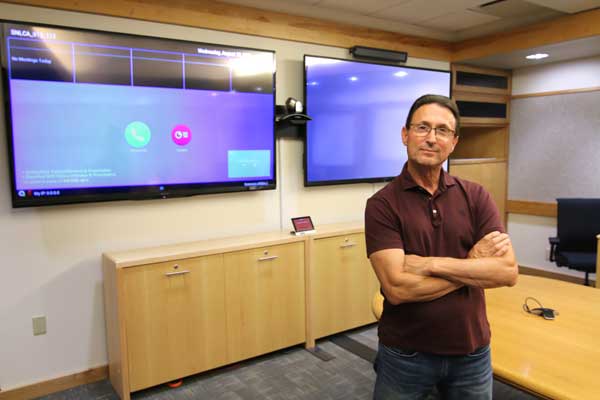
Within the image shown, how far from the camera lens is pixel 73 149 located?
271 centimetres

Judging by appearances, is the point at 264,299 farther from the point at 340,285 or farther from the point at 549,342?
the point at 549,342

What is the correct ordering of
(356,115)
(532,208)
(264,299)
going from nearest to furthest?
(264,299)
(356,115)
(532,208)

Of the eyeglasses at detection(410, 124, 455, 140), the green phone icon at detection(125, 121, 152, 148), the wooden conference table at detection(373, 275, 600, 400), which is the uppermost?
the green phone icon at detection(125, 121, 152, 148)

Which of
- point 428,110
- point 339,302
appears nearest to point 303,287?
point 339,302

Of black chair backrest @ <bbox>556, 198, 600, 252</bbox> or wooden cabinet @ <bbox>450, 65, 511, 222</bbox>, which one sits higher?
wooden cabinet @ <bbox>450, 65, 511, 222</bbox>

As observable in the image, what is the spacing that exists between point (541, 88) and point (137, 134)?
4178mm

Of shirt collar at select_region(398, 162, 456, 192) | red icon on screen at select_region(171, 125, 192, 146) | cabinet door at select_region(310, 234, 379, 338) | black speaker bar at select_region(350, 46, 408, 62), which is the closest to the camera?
shirt collar at select_region(398, 162, 456, 192)

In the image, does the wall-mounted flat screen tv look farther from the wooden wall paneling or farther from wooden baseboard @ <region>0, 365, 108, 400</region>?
wooden baseboard @ <region>0, 365, 108, 400</region>

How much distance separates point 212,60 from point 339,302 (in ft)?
6.50

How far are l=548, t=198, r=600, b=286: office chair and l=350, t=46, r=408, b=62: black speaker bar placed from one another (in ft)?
6.50

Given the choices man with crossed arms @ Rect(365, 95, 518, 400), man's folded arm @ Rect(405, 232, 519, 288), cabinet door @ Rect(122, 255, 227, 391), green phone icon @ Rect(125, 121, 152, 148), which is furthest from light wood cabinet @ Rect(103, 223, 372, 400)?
man's folded arm @ Rect(405, 232, 519, 288)

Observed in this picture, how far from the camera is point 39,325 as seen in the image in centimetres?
279

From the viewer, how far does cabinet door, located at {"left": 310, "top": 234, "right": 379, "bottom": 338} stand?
3.46 meters

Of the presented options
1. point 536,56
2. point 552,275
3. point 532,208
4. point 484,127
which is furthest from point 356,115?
point 552,275
